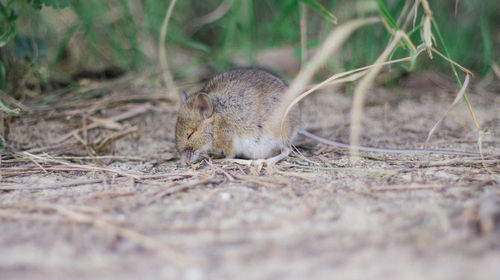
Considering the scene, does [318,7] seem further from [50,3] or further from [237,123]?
[50,3]

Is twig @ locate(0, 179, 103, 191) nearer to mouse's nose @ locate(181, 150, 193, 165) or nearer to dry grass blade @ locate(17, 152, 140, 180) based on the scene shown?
dry grass blade @ locate(17, 152, 140, 180)

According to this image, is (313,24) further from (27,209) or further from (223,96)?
(27,209)

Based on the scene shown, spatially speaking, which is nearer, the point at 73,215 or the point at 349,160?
the point at 73,215

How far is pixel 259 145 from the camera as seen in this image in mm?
2943

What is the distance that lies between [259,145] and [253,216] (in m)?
1.28

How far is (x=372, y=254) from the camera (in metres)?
1.36

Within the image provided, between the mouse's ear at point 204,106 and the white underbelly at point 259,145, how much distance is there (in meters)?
0.29

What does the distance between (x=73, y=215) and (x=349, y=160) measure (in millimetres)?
1665

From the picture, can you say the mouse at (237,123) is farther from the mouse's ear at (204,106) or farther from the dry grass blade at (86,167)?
the dry grass blade at (86,167)

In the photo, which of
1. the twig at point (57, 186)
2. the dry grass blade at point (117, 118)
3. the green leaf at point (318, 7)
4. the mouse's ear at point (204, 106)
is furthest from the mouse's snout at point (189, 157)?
the green leaf at point (318, 7)

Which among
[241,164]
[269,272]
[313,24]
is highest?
[313,24]

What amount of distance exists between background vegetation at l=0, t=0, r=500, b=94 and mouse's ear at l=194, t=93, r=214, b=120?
964 mm

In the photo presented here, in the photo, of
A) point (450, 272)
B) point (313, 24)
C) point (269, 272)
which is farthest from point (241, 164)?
point (313, 24)

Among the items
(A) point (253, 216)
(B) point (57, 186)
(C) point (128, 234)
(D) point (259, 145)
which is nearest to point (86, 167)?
(B) point (57, 186)
